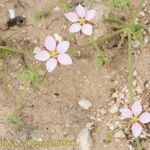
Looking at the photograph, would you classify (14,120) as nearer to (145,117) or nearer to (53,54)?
(53,54)

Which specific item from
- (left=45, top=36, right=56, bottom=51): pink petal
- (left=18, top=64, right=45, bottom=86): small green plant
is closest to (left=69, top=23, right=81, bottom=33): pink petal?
(left=45, top=36, right=56, bottom=51): pink petal

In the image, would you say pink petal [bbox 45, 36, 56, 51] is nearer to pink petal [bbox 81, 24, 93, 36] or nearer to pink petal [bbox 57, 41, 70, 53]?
pink petal [bbox 57, 41, 70, 53]

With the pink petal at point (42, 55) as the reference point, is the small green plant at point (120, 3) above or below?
above

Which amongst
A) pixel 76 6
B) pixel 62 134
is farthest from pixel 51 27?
pixel 62 134

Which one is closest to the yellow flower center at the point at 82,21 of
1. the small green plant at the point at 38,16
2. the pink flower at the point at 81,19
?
the pink flower at the point at 81,19

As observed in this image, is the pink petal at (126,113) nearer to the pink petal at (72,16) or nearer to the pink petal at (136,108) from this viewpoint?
the pink petal at (136,108)

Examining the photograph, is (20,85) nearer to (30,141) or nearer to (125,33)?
(30,141)

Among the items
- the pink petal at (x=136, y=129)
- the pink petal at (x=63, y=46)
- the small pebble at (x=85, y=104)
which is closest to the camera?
the pink petal at (x=136, y=129)
